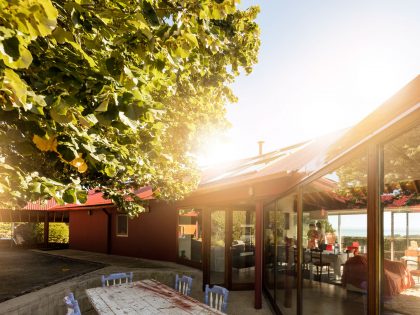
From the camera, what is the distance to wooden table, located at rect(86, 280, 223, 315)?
4208 mm

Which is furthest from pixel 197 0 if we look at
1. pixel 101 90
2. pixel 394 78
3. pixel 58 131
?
pixel 394 78

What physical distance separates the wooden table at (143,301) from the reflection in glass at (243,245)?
155 inches

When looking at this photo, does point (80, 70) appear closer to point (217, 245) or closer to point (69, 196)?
point (69, 196)

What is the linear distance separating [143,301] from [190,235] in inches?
293

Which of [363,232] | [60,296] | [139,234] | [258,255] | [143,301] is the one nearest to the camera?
[363,232]

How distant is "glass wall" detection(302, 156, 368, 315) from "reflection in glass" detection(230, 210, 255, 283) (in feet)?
7.71

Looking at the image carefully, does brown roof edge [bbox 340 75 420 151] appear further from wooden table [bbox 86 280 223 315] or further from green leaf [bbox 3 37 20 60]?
wooden table [bbox 86 280 223 315]

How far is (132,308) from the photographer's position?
4336 mm

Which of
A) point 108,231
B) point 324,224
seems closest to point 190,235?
point 108,231

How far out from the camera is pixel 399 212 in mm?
3338

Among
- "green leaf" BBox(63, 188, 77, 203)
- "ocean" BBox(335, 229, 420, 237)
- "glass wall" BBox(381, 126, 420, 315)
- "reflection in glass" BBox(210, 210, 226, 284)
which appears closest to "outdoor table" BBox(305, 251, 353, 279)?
"glass wall" BBox(381, 126, 420, 315)

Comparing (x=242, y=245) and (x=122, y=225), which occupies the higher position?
(x=242, y=245)

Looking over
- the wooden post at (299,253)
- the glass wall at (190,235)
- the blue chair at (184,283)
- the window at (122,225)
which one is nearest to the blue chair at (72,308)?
the blue chair at (184,283)

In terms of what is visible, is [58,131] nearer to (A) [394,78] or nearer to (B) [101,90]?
(B) [101,90]
